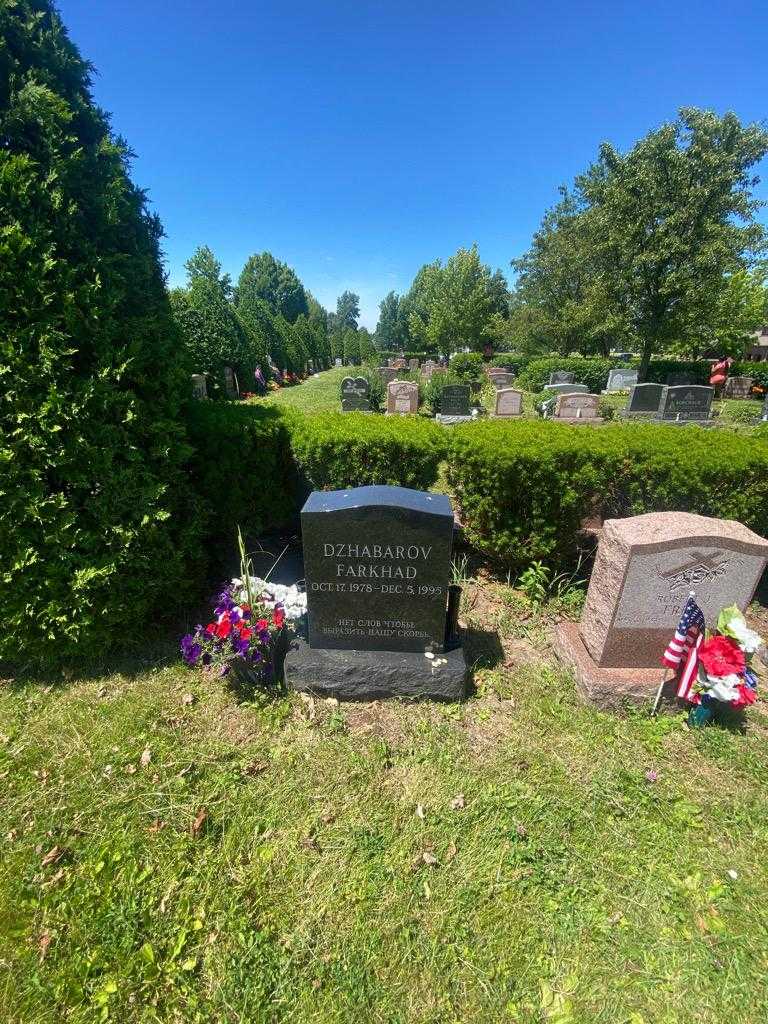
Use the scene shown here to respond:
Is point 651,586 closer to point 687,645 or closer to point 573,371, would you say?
point 687,645

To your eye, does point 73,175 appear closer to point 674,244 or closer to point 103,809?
point 103,809

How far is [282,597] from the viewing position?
13.2 feet

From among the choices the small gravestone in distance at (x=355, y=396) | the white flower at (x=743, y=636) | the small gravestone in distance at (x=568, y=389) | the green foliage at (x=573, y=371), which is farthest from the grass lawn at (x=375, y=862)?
the green foliage at (x=573, y=371)

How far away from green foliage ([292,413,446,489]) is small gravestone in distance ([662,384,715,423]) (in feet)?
42.4

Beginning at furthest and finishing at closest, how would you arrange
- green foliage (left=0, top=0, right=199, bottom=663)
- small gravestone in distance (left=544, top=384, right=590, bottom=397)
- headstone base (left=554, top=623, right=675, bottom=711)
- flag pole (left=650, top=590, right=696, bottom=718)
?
small gravestone in distance (left=544, top=384, right=590, bottom=397) < headstone base (left=554, top=623, right=675, bottom=711) < flag pole (left=650, top=590, right=696, bottom=718) < green foliage (left=0, top=0, right=199, bottom=663)

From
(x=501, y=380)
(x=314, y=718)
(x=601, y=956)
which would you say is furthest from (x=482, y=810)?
(x=501, y=380)

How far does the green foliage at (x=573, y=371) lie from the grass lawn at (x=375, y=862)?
2482cm

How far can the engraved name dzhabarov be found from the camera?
2875mm

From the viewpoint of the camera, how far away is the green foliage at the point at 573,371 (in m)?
24.3

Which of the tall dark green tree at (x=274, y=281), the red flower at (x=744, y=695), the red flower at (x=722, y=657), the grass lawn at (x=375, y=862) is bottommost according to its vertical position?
the grass lawn at (x=375, y=862)

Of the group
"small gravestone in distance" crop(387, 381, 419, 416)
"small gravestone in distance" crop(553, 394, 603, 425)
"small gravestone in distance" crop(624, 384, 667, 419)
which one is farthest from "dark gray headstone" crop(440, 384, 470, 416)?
"small gravestone in distance" crop(624, 384, 667, 419)

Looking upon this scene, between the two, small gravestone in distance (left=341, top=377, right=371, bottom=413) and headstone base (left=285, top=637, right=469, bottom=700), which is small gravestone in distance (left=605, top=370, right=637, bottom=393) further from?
headstone base (left=285, top=637, right=469, bottom=700)

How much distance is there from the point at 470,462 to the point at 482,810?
2.78 meters

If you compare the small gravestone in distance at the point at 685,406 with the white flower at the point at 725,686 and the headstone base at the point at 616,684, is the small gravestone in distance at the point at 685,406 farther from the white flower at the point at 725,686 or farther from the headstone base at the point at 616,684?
the white flower at the point at 725,686
